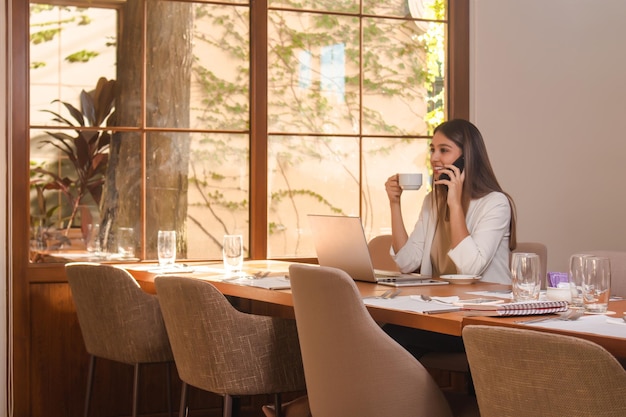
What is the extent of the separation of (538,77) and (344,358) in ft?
11.0

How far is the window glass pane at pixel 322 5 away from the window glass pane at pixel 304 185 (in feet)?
2.25

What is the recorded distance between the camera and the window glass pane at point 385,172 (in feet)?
16.4

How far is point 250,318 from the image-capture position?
3049 mm

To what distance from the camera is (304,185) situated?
4887mm

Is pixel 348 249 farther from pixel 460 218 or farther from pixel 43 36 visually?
pixel 43 36

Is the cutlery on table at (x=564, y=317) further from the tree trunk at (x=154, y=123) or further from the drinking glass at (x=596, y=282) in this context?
the tree trunk at (x=154, y=123)

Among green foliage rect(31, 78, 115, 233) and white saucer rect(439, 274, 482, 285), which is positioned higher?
green foliage rect(31, 78, 115, 233)

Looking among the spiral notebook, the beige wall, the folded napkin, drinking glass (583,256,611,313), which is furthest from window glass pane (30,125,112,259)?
drinking glass (583,256,611,313)

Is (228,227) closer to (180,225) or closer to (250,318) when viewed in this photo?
(180,225)

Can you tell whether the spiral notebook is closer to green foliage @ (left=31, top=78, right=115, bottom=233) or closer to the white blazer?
the white blazer

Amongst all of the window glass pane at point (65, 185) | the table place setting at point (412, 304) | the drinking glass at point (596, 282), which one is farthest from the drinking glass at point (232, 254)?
the drinking glass at point (596, 282)

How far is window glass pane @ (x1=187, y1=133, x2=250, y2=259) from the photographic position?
185 inches

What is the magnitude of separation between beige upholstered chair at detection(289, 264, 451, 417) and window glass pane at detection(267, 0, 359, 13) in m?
2.71

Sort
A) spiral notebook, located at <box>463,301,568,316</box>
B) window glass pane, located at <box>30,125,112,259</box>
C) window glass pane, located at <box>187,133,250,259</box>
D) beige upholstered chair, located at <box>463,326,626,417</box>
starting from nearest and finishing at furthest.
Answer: beige upholstered chair, located at <box>463,326,626,417</box> → spiral notebook, located at <box>463,301,568,316</box> → window glass pane, located at <box>30,125,112,259</box> → window glass pane, located at <box>187,133,250,259</box>
